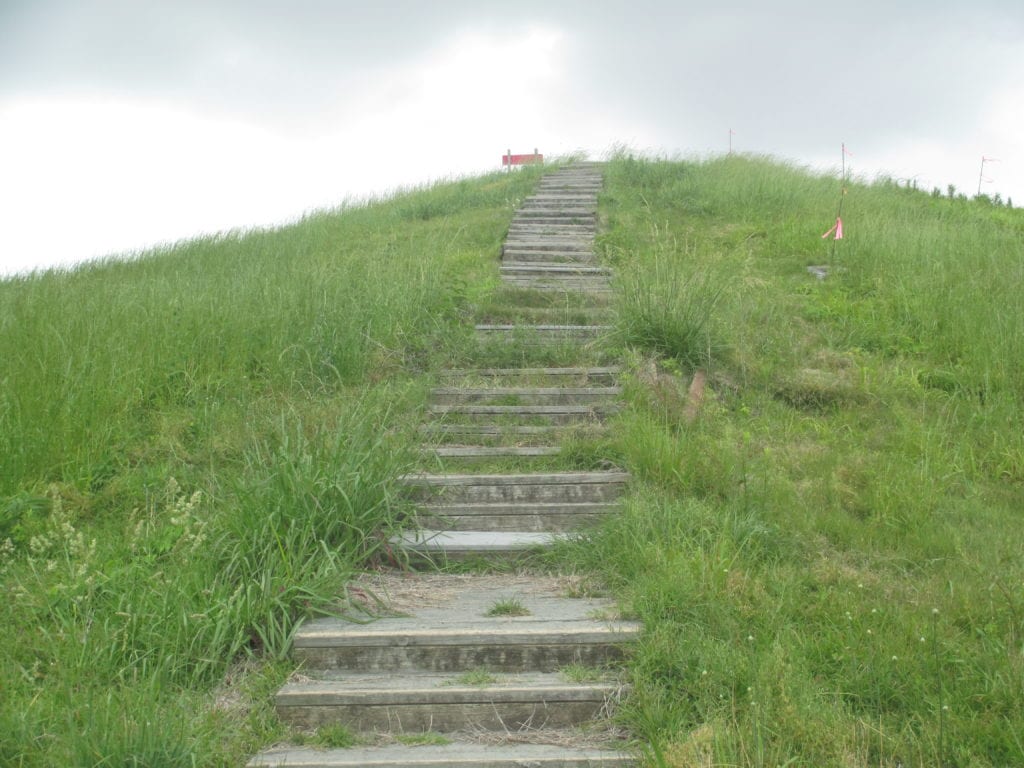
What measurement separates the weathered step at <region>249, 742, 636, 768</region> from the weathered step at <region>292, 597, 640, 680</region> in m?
0.53

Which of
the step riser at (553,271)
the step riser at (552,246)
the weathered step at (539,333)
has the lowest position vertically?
the weathered step at (539,333)

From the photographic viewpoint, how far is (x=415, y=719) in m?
3.74

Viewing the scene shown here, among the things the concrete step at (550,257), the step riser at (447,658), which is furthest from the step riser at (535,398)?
the concrete step at (550,257)

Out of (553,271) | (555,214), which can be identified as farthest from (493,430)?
(555,214)

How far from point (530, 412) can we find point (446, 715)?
11.1 feet

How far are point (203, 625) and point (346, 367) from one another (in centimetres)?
346

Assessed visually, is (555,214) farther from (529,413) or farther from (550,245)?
(529,413)

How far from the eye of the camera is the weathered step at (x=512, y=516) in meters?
5.53

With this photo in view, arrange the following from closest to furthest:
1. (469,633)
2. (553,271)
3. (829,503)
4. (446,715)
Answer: (446,715) → (469,633) → (829,503) → (553,271)

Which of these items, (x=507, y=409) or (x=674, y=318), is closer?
(x=507, y=409)

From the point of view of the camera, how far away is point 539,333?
841cm

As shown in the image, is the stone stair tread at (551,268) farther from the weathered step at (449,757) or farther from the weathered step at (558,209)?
the weathered step at (449,757)

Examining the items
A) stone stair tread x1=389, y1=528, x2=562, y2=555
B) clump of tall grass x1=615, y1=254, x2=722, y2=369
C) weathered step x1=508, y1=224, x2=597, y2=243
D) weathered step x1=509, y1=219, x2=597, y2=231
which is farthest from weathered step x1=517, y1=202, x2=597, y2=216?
stone stair tread x1=389, y1=528, x2=562, y2=555

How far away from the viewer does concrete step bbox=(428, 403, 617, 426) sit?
22.2 ft
